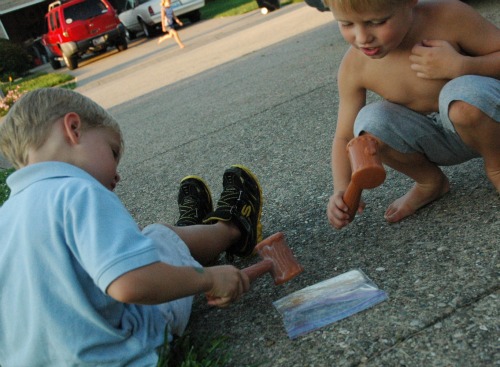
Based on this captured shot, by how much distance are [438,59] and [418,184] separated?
19.5 inches

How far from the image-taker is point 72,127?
185 cm

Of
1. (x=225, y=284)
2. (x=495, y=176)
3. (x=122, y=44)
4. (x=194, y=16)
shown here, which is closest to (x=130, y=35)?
(x=194, y=16)

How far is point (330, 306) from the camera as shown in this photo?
2.03 m

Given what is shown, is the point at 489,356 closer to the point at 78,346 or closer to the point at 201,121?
the point at 78,346

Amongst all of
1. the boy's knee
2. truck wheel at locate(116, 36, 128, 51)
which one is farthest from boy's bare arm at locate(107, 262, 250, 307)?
truck wheel at locate(116, 36, 128, 51)

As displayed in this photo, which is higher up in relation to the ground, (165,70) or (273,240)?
(273,240)

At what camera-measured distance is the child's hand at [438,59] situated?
2.17m

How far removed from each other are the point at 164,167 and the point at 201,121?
1130mm

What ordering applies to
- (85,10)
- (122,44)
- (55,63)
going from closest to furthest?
(122,44), (85,10), (55,63)

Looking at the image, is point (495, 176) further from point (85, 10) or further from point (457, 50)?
point (85, 10)

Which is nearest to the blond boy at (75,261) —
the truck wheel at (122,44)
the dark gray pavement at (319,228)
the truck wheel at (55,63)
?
the dark gray pavement at (319,228)

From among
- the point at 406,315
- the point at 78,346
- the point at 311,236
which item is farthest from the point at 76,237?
the point at 311,236

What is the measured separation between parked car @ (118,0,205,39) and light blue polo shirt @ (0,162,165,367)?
19478 millimetres

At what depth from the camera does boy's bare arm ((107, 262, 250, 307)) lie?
1560 millimetres
